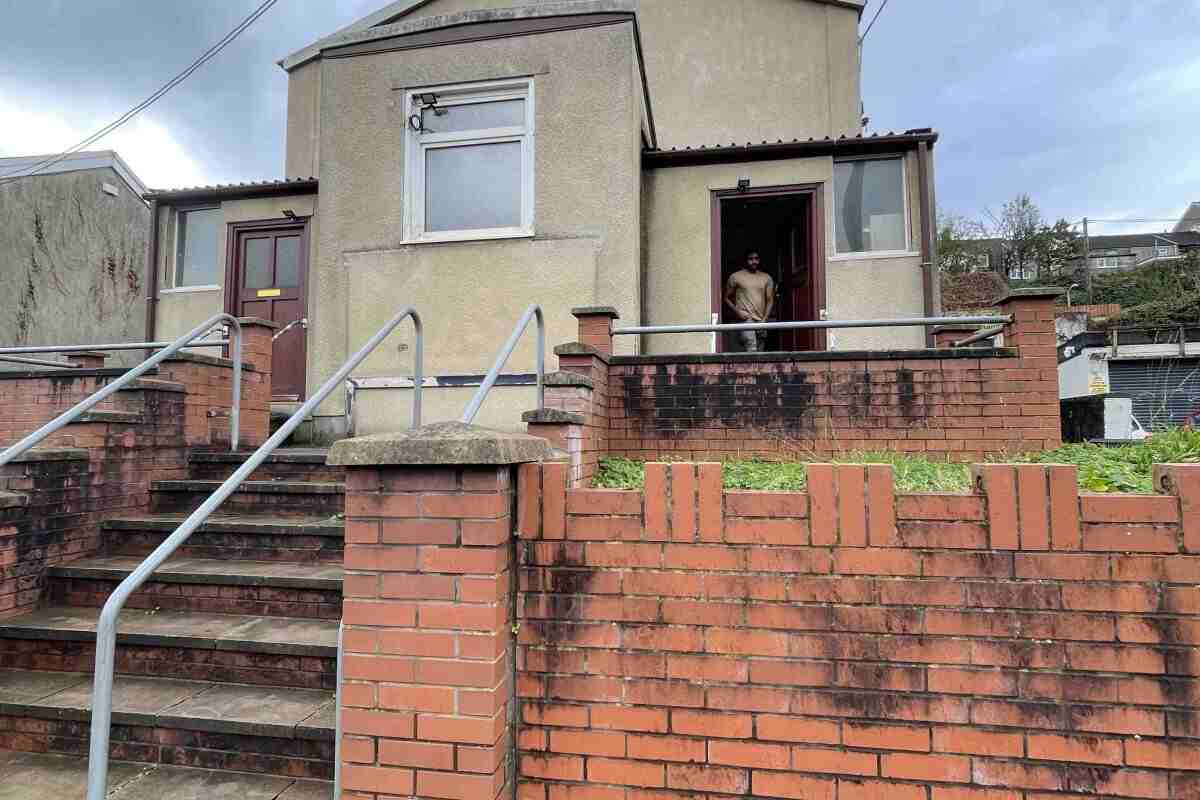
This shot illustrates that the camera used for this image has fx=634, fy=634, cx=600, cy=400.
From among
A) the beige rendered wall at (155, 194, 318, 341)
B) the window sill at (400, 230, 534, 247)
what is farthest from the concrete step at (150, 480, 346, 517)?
the beige rendered wall at (155, 194, 318, 341)

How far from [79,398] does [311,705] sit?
→ 10.9 feet

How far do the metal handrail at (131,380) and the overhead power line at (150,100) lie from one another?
7.57m

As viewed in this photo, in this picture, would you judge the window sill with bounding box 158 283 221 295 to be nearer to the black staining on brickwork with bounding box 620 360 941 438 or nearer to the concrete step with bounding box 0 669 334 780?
the black staining on brickwork with bounding box 620 360 941 438

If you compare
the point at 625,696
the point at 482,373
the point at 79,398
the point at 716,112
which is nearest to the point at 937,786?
the point at 625,696

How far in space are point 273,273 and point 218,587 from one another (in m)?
5.33

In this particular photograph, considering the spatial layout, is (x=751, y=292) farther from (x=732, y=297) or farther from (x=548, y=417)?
(x=548, y=417)

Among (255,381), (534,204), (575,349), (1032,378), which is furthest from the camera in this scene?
(534,204)

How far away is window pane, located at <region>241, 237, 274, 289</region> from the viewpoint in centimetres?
729

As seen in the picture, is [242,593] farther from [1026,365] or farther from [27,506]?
[1026,365]

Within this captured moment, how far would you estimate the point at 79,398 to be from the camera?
4273 mm

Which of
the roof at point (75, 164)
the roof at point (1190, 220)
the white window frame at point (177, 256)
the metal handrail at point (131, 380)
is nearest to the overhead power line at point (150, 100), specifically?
the roof at point (75, 164)

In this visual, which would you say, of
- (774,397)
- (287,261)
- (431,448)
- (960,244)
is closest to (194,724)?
(431,448)

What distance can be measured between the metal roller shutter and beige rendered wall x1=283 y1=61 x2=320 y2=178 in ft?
59.6

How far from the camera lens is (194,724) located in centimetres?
225
